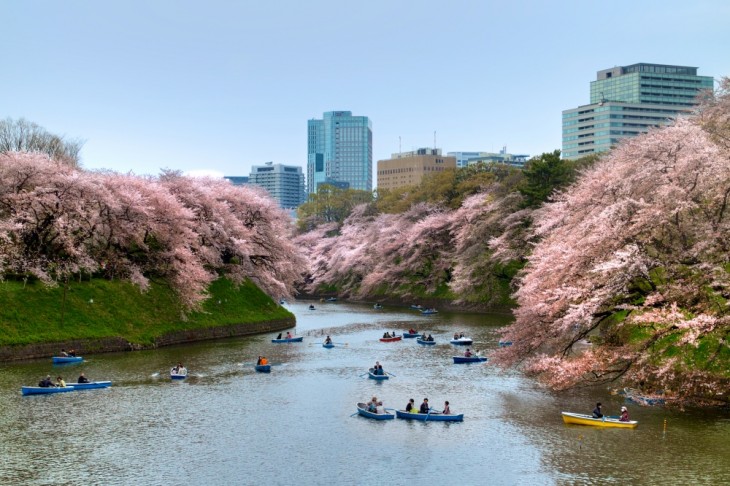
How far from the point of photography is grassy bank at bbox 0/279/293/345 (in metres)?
53.0

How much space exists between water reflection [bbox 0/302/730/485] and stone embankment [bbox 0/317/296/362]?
135cm

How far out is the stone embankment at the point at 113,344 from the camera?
2013 inches

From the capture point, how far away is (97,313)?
192ft

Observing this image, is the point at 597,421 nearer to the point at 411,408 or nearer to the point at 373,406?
the point at 411,408

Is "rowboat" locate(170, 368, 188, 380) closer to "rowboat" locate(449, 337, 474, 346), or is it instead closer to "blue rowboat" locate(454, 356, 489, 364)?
"blue rowboat" locate(454, 356, 489, 364)

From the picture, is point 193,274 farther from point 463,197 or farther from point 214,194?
point 463,197

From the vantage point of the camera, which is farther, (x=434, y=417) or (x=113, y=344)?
(x=113, y=344)

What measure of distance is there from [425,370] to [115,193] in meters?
31.0

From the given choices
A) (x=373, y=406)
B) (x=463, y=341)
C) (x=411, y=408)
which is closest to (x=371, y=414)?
(x=373, y=406)

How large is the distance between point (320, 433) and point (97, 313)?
30521mm

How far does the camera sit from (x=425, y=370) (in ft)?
167

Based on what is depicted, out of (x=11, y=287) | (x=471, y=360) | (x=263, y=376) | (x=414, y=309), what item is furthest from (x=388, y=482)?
(x=414, y=309)

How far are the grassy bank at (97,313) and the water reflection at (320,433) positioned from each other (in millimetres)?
3515

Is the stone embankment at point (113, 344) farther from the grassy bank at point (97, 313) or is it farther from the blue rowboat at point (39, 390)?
the blue rowboat at point (39, 390)
